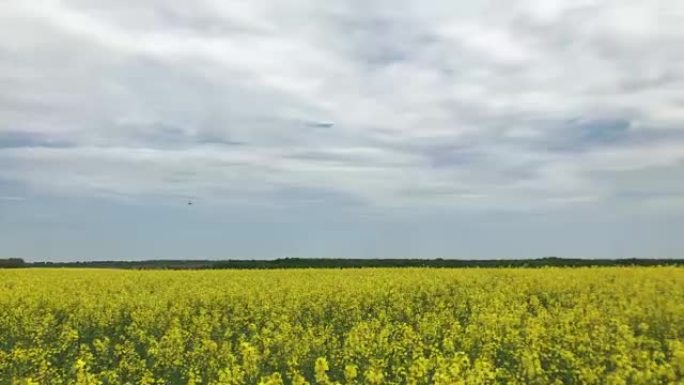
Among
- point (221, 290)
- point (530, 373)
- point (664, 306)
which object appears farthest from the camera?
point (221, 290)

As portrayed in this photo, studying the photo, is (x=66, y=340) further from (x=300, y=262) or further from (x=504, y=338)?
(x=300, y=262)

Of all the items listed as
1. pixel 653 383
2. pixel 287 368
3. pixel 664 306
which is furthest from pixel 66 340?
pixel 664 306

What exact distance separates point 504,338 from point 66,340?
30.2 feet

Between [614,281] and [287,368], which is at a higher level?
[614,281]

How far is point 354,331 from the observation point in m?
12.2

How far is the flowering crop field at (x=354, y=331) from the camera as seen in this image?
376 inches

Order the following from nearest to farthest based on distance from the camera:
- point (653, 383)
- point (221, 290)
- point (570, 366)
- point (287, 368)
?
point (653, 383), point (570, 366), point (287, 368), point (221, 290)

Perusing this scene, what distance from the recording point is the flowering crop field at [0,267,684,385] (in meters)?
9.55

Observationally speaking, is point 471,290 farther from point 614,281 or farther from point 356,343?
point 356,343

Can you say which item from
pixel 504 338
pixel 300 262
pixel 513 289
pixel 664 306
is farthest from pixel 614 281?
pixel 300 262

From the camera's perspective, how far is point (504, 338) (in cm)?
1260

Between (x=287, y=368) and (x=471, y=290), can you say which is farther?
(x=471, y=290)

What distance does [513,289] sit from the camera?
23125 mm

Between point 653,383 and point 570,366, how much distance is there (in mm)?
1866
